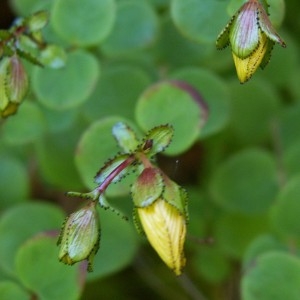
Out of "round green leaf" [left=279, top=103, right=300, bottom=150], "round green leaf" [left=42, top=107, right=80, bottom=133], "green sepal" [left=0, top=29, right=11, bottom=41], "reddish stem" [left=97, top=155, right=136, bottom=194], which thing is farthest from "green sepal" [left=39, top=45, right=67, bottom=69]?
"round green leaf" [left=279, top=103, right=300, bottom=150]

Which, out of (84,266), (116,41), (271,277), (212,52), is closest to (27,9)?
(116,41)

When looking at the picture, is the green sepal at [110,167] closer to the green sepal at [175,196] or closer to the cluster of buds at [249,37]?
the green sepal at [175,196]

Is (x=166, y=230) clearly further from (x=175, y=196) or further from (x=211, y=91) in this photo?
(x=211, y=91)

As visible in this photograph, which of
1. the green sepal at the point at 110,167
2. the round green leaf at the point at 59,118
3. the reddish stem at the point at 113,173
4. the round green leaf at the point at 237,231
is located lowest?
the round green leaf at the point at 237,231

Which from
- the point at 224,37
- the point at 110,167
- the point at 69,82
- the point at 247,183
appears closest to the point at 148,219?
the point at 110,167

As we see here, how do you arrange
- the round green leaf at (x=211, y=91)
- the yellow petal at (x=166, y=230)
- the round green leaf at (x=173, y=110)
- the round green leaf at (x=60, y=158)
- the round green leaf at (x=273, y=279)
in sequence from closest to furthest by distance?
the yellow petal at (x=166, y=230) → the round green leaf at (x=273, y=279) → the round green leaf at (x=173, y=110) → the round green leaf at (x=211, y=91) → the round green leaf at (x=60, y=158)

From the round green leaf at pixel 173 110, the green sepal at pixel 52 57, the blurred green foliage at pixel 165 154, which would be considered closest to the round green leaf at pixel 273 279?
the blurred green foliage at pixel 165 154

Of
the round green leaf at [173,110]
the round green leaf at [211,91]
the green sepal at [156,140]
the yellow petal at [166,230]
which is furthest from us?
the round green leaf at [211,91]
